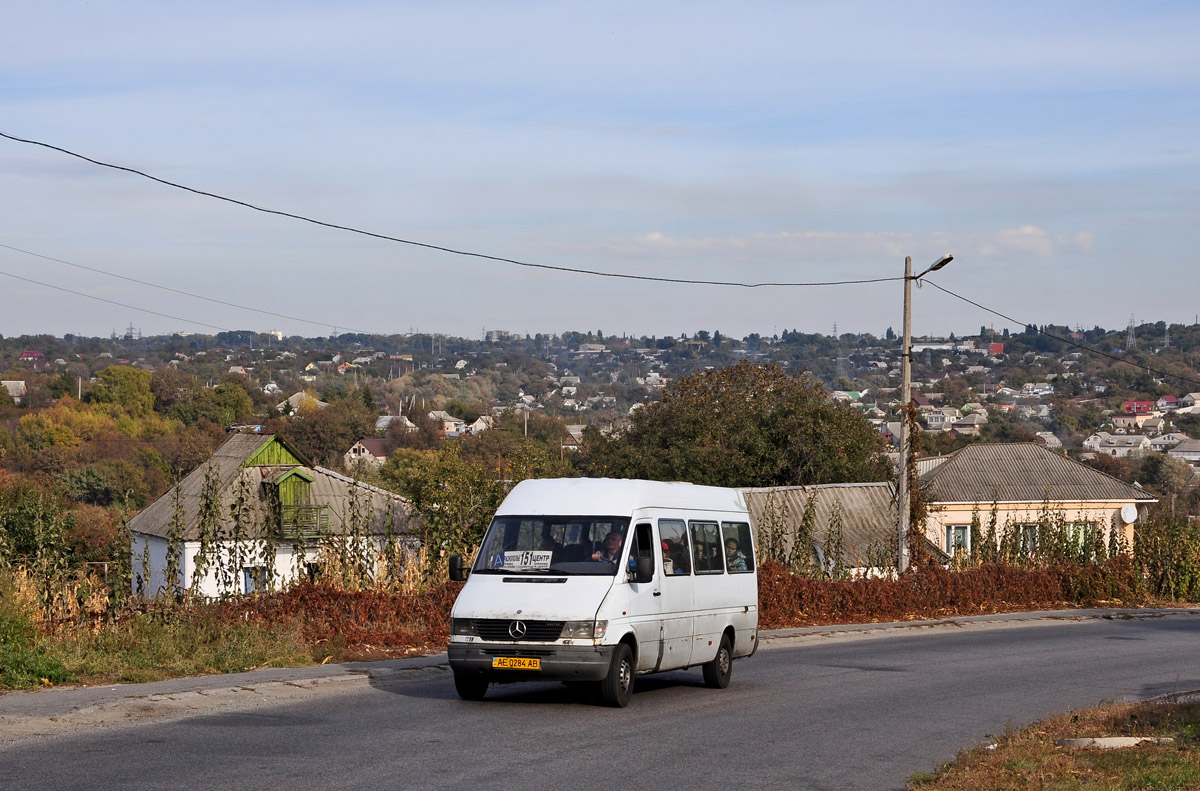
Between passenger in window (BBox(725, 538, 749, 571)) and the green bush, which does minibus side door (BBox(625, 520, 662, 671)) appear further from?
the green bush

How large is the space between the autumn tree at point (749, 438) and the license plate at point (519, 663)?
38.7 metres

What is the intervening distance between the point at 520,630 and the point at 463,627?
0.66 meters

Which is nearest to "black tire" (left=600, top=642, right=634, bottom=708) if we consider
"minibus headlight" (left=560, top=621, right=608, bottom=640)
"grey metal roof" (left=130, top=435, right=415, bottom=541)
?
"minibus headlight" (left=560, top=621, right=608, bottom=640)

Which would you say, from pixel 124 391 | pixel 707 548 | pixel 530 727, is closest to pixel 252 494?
pixel 707 548

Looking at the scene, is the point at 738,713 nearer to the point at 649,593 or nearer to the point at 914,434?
the point at 649,593

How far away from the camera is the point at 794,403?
5475 cm

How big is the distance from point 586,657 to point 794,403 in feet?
139

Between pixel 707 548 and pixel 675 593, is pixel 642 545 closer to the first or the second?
pixel 675 593

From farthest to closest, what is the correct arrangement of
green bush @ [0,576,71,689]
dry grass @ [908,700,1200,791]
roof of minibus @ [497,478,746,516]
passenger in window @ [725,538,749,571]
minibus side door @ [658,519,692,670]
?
1. passenger in window @ [725,538,749,571]
2. minibus side door @ [658,519,692,670]
3. roof of minibus @ [497,478,746,516]
4. green bush @ [0,576,71,689]
5. dry grass @ [908,700,1200,791]

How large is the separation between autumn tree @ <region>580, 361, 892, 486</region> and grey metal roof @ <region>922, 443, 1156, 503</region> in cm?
937

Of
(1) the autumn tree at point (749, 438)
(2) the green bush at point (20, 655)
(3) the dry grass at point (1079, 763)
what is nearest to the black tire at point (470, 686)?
(2) the green bush at point (20, 655)

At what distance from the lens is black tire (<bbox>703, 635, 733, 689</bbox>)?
52.9 ft

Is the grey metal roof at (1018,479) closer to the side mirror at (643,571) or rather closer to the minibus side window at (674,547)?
the minibus side window at (674,547)

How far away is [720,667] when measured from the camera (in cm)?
1625
